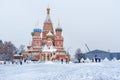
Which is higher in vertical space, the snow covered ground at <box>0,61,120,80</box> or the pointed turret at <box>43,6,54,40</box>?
the pointed turret at <box>43,6,54,40</box>

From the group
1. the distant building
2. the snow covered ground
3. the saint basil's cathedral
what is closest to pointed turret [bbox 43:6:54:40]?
the saint basil's cathedral

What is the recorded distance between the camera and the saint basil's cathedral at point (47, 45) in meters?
111

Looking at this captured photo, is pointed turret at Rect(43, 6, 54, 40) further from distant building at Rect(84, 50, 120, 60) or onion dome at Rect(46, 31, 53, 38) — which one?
distant building at Rect(84, 50, 120, 60)

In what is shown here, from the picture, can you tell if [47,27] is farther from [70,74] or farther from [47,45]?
[70,74]

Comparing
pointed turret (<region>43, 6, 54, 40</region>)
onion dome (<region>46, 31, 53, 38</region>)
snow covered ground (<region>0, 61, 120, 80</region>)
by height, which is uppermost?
pointed turret (<region>43, 6, 54, 40</region>)

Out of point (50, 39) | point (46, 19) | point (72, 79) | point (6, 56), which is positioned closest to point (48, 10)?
point (46, 19)

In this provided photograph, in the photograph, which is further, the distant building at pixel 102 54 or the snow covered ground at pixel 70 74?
the distant building at pixel 102 54

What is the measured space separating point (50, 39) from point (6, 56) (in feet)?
58.6

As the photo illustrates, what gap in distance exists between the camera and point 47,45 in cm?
11225

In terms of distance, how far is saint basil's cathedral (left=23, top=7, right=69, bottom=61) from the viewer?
365 ft

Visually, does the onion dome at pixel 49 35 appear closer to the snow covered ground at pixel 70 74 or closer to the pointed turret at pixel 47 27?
the pointed turret at pixel 47 27

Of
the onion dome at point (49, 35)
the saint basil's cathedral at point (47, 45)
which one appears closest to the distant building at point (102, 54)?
the saint basil's cathedral at point (47, 45)

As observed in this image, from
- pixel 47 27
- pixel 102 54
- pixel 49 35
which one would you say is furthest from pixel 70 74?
pixel 102 54

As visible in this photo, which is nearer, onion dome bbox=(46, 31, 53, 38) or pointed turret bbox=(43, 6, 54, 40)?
onion dome bbox=(46, 31, 53, 38)
